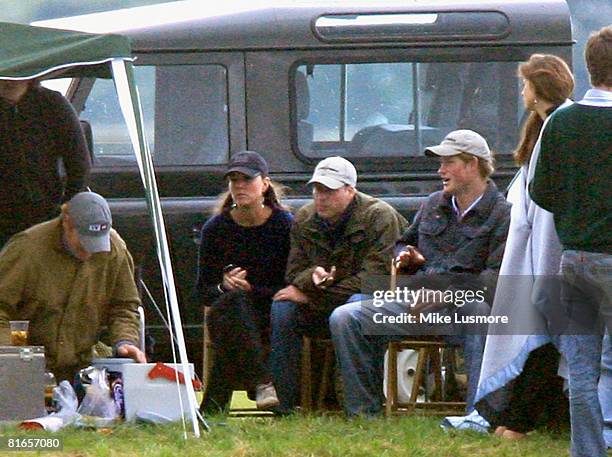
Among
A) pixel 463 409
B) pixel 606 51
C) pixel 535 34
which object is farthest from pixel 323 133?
pixel 606 51

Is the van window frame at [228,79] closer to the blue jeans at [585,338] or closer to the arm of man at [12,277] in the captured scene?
the arm of man at [12,277]

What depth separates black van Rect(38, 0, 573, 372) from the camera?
343 inches

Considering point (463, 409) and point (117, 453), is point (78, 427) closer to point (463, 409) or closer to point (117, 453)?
point (117, 453)

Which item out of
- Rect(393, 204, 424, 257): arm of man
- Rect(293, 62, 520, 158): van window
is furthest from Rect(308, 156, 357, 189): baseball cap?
Rect(293, 62, 520, 158): van window

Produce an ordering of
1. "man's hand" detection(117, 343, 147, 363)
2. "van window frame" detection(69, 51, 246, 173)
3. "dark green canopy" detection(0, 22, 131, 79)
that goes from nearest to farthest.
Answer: "dark green canopy" detection(0, 22, 131, 79)
"man's hand" detection(117, 343, 147, 363)
"van window frame" detection(69, 51, 246, 173)

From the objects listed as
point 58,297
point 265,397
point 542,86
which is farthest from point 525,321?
point 58,297

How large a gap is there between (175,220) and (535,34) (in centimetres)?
215

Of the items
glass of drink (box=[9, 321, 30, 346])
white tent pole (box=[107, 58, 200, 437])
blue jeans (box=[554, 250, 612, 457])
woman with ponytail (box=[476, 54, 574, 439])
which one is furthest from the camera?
glass of drink (box=[9, 321, 30, 346])

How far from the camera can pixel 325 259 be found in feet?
25.8

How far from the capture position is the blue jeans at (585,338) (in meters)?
5.79

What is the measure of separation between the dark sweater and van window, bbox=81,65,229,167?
0.80 meters

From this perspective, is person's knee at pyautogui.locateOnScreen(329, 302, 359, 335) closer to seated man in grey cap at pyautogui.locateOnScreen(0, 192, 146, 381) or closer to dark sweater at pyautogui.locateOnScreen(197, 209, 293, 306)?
dark sweater at pyautogui.locateOnScreen(197, 209, 293, 306)

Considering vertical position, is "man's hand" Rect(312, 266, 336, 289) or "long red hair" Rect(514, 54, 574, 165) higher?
"long red hair" Rect(514, 54, 574, 165)

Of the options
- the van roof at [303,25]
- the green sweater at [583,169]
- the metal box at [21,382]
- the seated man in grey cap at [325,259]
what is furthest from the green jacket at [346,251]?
the green sweater at [583,169]
